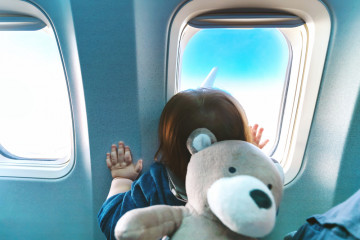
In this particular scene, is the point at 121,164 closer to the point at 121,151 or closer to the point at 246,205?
the point at 121,151

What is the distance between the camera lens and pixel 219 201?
0.40m

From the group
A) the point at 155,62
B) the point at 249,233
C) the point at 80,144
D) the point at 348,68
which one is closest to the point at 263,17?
the point at 348,68

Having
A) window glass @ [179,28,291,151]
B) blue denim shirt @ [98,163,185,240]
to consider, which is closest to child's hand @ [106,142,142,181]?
blue denim shirt @ [98,163,185,240]

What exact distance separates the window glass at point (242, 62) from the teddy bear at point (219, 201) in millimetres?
A: 703

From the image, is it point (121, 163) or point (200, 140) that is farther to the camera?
point (121, 163)

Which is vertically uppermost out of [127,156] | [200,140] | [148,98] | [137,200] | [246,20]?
[246,20]

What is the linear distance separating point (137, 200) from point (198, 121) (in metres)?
0.46

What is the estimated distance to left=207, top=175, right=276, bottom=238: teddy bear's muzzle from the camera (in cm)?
38

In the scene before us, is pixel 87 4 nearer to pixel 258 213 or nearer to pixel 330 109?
pixel 258 213

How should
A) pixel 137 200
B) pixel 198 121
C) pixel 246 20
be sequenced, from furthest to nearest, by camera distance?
pixel 246 20
pixel 137 200
pixel 198 121

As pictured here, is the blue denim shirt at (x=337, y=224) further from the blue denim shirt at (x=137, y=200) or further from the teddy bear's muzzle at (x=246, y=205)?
the blue denim shirt at (x=137, y=200)

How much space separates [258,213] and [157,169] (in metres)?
0.62

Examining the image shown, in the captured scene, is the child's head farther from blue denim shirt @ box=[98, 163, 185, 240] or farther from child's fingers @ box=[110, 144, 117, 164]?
child's fingers @ box=[110, 144, 117, 164]

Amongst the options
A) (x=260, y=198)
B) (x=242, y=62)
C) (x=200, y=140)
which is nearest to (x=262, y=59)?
(x=242, y=62)
